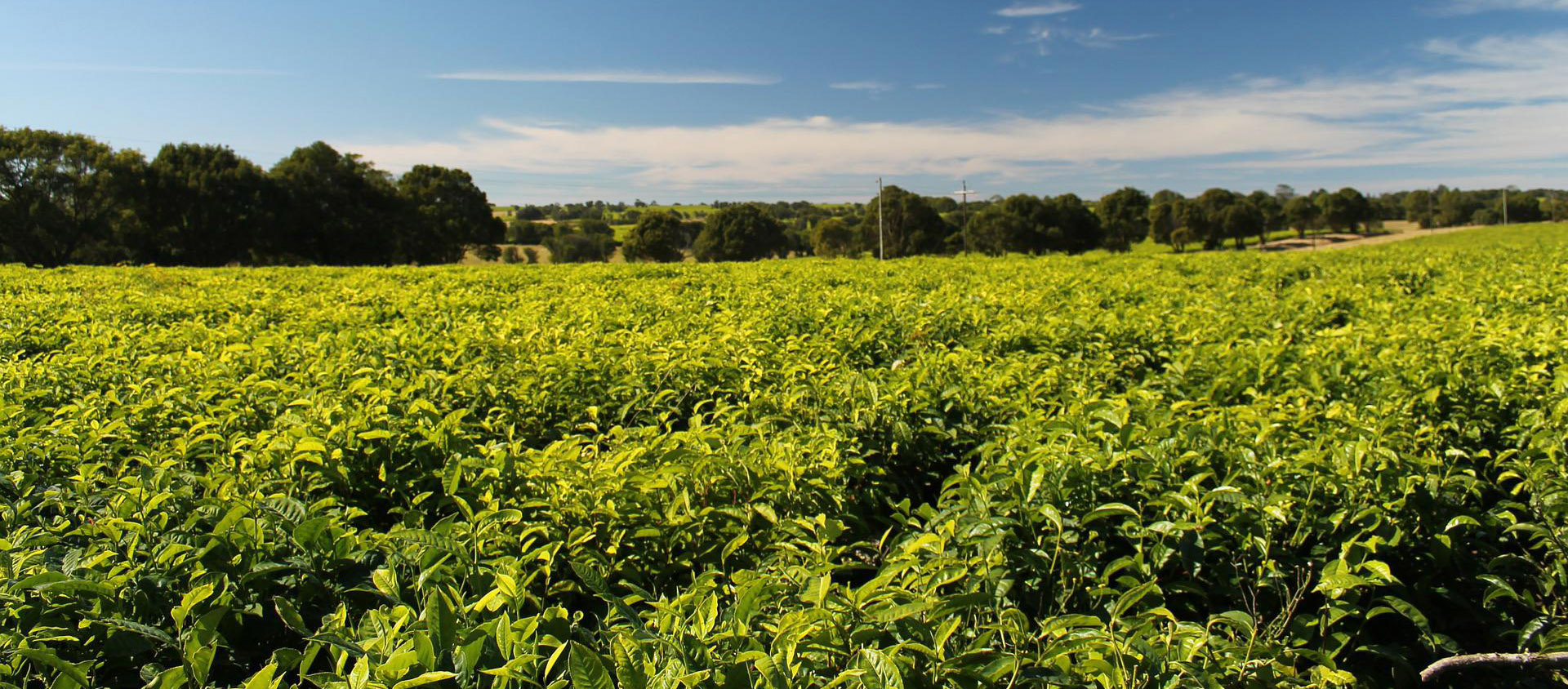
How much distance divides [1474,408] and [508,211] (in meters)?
106

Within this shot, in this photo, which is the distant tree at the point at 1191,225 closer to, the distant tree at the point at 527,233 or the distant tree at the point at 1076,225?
the distant tree at the point at 1076,225

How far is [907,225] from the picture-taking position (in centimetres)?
6994

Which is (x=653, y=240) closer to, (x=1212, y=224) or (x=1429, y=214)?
(x=1212, y=224)

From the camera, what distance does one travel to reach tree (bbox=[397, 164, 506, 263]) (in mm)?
49250

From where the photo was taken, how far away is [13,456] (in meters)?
2.67

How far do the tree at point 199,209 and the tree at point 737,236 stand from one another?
110 feet

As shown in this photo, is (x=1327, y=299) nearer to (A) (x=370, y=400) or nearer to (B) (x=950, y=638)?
(B) (x=950, y=638)

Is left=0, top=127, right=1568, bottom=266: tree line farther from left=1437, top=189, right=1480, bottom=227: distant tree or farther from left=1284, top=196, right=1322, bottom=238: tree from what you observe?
left=1437, top=189, right=1480, bottom=227: distant tree

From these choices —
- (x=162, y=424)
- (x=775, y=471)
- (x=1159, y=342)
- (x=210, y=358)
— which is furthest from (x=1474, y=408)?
(x=210, y=358)

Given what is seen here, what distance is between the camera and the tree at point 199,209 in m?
39.9

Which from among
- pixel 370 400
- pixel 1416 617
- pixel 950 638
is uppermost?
pixel 370 400

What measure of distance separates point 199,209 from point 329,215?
607 centimetres

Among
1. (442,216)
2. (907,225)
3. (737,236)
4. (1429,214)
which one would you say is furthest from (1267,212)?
(442,216)

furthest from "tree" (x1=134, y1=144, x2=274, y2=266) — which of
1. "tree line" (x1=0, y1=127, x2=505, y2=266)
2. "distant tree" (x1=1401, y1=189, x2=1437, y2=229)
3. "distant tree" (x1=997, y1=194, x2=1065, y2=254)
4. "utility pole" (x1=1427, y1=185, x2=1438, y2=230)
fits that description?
"distant tree" (x1=1401, y1=189, x2=1437, y2=229)
